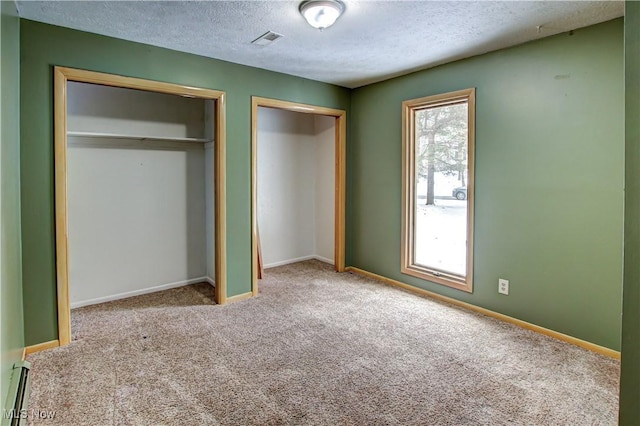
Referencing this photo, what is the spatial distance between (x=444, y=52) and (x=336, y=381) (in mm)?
2837

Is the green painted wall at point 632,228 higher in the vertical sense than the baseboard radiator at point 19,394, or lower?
higher

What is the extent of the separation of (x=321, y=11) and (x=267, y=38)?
759mm

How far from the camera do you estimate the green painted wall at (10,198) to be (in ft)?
6.20

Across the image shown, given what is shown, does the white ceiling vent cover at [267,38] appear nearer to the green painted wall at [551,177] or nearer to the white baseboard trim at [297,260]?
the green painted wall at [551,177]

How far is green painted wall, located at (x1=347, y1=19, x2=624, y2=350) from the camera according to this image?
264 cm

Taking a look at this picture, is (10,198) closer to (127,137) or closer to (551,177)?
(127,137)

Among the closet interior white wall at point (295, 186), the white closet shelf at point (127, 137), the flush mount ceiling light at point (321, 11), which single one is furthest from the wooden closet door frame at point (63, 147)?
the closet interior white wall at point (295, 186)

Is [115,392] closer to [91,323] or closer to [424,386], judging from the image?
[91,323]

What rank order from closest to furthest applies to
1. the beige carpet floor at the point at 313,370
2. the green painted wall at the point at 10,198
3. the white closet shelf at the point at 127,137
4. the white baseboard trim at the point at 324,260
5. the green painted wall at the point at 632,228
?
the green painted wall at the point at 632,228 < the green painted wall at the point at 10,198 < the beige carpet floor at the point at 313,370 < the white closet shelf at the point at 127,137 < the white baseboard trim at the point at 324,260

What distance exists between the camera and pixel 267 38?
301 centimetres

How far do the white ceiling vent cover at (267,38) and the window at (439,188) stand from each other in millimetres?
1658

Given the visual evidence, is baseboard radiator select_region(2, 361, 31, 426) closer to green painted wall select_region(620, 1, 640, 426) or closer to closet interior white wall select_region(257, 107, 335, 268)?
green painted wall select_region(620, 1, 640, 426)

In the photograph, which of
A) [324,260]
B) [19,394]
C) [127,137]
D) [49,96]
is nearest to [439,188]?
[324,260]

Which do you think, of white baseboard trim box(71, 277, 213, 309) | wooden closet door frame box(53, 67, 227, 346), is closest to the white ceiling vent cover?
wooden closet door frame box(53, 67, 227, 346)
